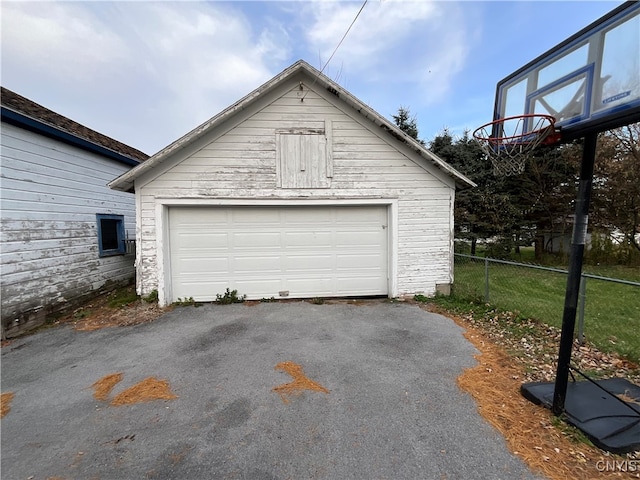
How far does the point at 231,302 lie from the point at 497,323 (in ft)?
18.4

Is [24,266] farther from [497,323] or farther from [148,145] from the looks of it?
[148,145]

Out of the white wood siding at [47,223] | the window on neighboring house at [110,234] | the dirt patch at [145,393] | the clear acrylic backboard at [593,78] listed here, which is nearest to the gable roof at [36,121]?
the white wood siding at [47,223]

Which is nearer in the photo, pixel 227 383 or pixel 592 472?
pixel 592 472

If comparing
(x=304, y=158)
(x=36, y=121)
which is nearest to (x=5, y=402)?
(x=36, y=121)

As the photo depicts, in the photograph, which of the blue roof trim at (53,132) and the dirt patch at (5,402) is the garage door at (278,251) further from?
the dirt patch at (5,402)

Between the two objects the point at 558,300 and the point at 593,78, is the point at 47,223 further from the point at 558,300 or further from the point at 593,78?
the point at 558,300

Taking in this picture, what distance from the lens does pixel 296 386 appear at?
336 cm

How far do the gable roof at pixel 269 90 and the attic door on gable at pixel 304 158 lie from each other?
91cm

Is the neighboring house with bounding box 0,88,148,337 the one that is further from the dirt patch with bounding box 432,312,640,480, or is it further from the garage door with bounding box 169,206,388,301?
the dirt patch with bounding box 432,312,640,480

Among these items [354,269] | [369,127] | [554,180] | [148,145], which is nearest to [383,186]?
[369,127]

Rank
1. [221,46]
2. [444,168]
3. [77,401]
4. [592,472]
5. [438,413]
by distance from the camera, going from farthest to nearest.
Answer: [221,46]
[444,168]
[77,401]
[438,413]
[592,472]

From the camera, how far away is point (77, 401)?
3203 millimetres

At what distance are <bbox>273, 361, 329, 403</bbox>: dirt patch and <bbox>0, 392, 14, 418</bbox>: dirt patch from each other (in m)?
2.88

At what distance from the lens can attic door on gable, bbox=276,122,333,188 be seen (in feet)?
21.5
